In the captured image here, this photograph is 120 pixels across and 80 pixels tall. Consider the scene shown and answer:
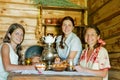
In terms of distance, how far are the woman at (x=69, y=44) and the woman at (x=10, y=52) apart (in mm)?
674

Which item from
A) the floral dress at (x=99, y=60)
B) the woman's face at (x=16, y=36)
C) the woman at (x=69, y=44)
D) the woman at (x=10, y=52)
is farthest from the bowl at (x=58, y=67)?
the woman at (x=69, y=44)

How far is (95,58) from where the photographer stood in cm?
265

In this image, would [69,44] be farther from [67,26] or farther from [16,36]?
[16,36]

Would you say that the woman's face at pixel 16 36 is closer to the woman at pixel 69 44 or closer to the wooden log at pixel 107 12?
the woman at pixel 69 44

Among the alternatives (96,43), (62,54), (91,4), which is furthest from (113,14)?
(91,4)

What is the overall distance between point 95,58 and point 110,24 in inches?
25.9

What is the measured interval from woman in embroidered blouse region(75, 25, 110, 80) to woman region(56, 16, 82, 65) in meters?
0.36

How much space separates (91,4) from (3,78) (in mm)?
2180

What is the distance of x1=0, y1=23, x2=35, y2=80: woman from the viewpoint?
2528 mm

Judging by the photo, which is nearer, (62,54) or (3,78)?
(3,78)

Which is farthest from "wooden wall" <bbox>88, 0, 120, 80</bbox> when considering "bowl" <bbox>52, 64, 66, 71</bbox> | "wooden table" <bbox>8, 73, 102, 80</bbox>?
"wooden table" <bbox>8, 73, 102, 80</bbox>

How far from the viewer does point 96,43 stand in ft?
9.46

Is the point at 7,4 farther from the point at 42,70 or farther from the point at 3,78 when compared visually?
the point at 42,70

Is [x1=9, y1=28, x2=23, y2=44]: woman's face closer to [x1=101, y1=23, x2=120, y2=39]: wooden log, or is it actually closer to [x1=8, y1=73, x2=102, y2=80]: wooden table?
[x1=8, y1=73, x2=102, y2=80]: wooden table
